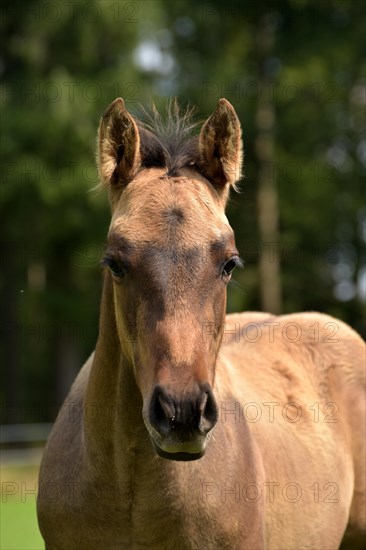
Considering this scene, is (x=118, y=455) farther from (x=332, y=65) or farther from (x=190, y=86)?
(x=332, y=65)

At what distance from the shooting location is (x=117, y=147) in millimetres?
4777

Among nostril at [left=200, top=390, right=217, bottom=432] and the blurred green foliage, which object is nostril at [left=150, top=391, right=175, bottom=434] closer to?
nostril at [left=200, top=390, right=217, bottom=432]

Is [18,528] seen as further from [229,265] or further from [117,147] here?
[229,265]

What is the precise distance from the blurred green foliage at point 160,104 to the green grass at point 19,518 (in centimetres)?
677

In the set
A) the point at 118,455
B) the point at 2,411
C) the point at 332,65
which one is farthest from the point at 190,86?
the point at 118,455

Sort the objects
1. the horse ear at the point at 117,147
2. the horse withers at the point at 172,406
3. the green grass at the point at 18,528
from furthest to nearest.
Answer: the green grass at the point at 18,528 → the horse ear at the point at 117,147 → the horse withers at the point at 172,406

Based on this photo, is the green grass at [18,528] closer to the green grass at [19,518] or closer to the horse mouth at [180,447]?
the green grass at [19,518]

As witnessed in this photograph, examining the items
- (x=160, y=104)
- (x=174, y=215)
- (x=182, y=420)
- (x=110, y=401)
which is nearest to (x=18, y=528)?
(x=110, y=401)

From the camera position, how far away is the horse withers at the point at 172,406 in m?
4.01

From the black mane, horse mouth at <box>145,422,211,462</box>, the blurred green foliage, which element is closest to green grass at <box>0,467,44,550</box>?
the black mane

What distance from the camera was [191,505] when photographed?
14.9 ft

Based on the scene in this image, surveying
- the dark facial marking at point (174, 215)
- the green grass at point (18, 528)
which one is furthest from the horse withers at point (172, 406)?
the green grass at point (18, 528)

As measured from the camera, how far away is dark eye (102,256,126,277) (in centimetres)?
427

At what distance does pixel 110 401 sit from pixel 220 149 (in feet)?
4.55
